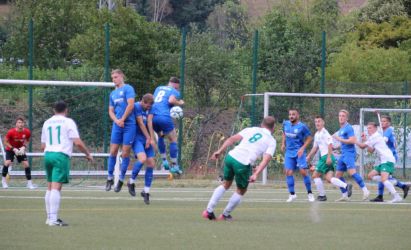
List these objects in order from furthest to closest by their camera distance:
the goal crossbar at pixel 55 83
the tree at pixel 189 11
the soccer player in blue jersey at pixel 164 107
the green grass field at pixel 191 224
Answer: the tree at pixel 189 11
the goal crossbar at pixel 55 83
the soccer player in blue jersey at pixel 164 107
the green grass field at pixel 191 224

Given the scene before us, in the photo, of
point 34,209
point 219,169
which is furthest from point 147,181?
point 219,169

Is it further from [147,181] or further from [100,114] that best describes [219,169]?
[147,181]

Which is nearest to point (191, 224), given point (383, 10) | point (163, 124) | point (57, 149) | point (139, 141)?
point (57, 149)

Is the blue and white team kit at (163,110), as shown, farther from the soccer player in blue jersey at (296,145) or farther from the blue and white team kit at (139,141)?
the soccer player in blue jersey at (296,145)

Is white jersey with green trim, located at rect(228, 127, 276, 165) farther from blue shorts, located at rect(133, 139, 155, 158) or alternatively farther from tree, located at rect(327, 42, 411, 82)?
tree, located at rect(327, 42, 411, 82)

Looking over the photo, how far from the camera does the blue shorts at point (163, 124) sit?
63.7 feet

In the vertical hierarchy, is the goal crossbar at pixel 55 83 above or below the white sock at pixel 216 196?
above

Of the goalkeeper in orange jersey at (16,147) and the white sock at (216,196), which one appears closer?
the white sock at (216,196)

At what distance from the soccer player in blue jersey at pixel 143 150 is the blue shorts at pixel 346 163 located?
454 centimetres

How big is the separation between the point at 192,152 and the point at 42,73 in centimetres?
501

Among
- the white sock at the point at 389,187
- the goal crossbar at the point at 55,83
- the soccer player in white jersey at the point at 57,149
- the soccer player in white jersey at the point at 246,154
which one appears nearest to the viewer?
the soccer player in white jersey at the point at 57,149

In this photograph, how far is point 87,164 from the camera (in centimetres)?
2564

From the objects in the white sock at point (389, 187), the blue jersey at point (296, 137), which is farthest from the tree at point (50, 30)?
the white sock at point (389, 187)

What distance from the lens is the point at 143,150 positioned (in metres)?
18.2
